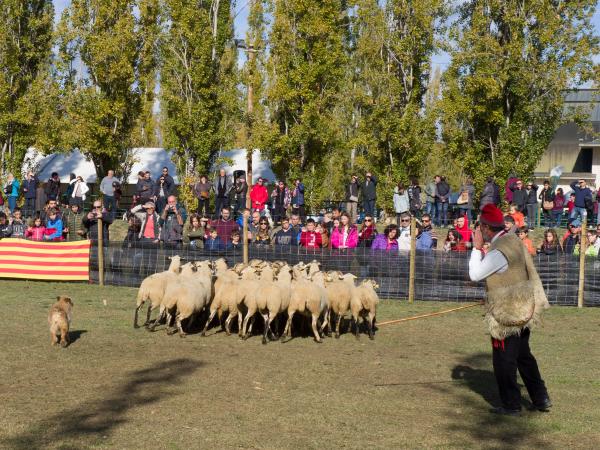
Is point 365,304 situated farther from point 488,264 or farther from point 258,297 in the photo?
point 488,264

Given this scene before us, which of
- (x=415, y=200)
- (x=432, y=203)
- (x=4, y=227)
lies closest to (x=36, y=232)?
(x=4, y=227)

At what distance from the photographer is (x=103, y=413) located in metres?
8.16

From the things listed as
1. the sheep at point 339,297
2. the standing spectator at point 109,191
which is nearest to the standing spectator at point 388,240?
the sheep at point 339,297

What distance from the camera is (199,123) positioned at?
33156 millimetres

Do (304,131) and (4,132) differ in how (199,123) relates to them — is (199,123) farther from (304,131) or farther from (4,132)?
(4,132)

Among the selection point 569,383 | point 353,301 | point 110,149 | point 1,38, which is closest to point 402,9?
point 110,149

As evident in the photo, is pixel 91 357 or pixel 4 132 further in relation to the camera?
pixel 4 132

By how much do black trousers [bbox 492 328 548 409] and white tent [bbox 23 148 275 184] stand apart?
25.6m

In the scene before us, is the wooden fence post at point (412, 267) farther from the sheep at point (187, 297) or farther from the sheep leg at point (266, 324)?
the sheep at point (187, 297)

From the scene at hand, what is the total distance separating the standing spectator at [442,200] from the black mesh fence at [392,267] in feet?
Result: 26.4

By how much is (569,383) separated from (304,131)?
22.3 m

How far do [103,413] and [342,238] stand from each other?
1053cm

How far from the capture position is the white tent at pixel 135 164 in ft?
114

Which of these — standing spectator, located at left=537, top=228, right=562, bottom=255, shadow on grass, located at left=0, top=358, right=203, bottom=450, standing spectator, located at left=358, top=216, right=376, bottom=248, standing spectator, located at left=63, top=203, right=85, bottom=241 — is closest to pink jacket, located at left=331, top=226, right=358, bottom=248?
standing spectator, located at left=358, top=216, right=376, bottom=248
